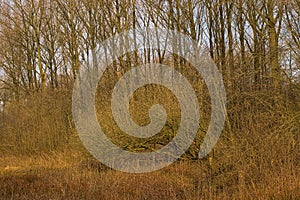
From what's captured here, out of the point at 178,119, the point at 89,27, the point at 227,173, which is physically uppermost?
the point at 89,27

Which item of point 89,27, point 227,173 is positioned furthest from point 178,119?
point 89,27

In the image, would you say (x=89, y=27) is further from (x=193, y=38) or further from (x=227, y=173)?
(x=227, y=173)

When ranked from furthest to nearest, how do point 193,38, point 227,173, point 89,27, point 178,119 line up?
point 89,27 → point 193,38 → point 178,119 → point 227,173

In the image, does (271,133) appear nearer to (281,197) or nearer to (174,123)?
(281,197)

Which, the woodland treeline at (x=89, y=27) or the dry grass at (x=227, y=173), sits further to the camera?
the woodland treeline at (x=89, y=27)

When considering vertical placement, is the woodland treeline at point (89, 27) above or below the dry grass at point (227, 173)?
above

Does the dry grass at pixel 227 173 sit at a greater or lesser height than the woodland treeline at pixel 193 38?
lesser

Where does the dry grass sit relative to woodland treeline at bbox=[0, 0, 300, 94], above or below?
below

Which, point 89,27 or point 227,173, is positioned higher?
point 89,27

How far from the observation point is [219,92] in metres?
7.92

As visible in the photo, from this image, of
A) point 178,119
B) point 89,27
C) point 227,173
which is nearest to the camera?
point 227,173

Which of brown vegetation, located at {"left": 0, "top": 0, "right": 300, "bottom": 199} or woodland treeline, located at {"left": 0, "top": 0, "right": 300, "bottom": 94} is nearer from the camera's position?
brown vegetation, located at {"left": 0, "top": 0, "right": 300, "bottom": 199}

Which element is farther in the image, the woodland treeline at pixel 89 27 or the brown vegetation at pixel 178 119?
the woodland treeline at pixel 89 27

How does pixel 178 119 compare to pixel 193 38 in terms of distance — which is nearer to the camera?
pixel 178 119
